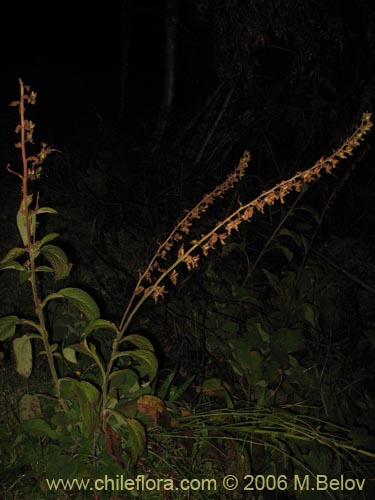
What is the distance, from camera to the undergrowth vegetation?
1.28 metres

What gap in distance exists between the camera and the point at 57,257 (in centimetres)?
127

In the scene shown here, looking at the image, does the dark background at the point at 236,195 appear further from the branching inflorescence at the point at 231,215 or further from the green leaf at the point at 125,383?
the branching inflorescence at the point at 231,215

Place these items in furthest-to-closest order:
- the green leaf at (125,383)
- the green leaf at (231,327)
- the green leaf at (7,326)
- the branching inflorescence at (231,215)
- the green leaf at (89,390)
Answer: the green leaf at (231,327) < the green leaf at (125,383) < the green leaf at (89,390) < the green leaf at (7,326) < the branching inflorescence at (231,215)

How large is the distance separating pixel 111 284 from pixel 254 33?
1.64 m

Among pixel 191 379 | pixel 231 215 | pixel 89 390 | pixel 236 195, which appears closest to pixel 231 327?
pixel 191 379

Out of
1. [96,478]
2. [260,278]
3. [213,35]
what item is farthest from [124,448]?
[213,35]

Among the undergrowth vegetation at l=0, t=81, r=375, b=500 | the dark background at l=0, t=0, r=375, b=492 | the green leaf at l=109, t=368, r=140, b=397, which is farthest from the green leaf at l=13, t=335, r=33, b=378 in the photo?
the dark background at l=0, t=0, r=375, b=492

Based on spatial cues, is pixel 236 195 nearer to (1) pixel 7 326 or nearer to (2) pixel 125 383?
(2) pixel 125 383

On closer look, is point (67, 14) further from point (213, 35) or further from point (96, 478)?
point (96, 478)

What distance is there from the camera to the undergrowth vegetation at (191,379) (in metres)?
1.28

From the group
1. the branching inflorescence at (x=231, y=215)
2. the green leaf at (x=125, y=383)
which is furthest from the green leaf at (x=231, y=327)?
the branching inflorescence at (x=231, y=215)

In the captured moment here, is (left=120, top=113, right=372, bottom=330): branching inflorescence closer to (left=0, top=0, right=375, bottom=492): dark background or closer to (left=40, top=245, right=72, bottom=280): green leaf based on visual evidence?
(left=40, top=245, right=72, bottom=280): green leaf

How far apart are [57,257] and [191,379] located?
79cm

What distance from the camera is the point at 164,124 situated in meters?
3.30
